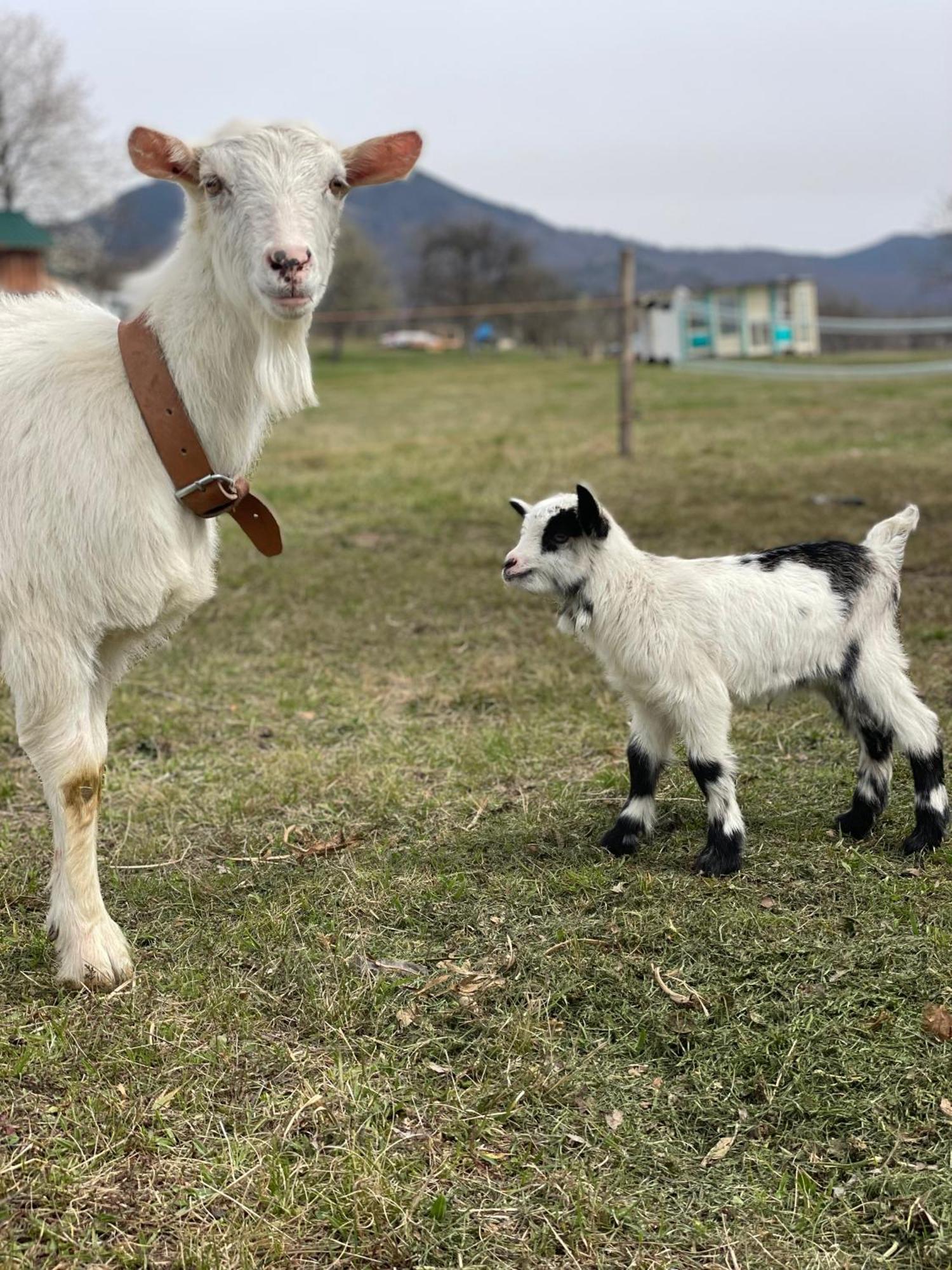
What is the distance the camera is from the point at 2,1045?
10.6 feet

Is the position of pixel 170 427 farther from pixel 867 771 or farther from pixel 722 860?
pixel 867 771

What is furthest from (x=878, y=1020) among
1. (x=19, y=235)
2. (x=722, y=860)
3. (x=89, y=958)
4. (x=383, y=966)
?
(x=19, y=235)

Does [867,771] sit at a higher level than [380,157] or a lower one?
lower

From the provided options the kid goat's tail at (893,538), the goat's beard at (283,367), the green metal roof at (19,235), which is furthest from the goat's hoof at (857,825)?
the green metal roof at (19,235)

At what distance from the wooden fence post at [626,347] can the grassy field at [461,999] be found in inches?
342

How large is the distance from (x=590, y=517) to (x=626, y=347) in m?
11.6

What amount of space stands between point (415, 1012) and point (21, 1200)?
3.67 ft

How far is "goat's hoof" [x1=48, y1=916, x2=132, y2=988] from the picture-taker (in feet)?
11.4

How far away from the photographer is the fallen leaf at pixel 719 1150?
276cm

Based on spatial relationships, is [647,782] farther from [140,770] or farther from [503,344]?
[503,344]

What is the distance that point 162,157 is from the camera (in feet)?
10.4

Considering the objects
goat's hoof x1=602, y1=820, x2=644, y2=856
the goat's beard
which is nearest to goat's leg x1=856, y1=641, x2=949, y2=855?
goat's hoof x1=602, y1=820, x2=644, y2=856

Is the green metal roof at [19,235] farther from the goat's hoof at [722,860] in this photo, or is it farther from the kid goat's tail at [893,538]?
the goat's hoof at [722,860]

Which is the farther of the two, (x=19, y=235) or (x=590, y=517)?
(x=19, y=235)
